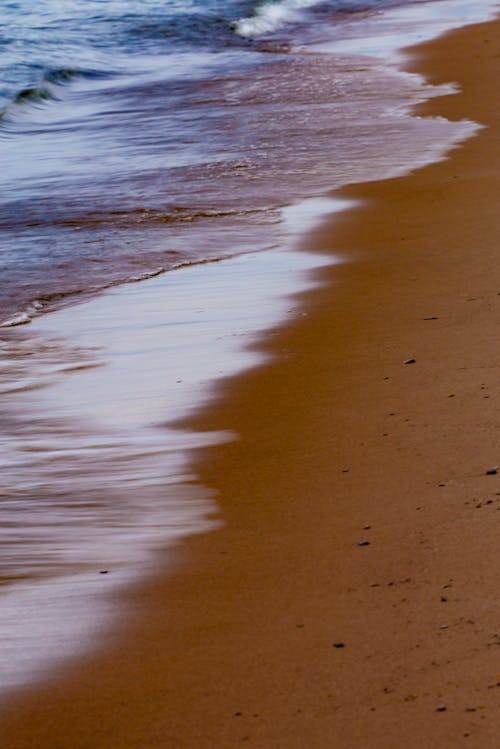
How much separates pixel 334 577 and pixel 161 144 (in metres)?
8.37

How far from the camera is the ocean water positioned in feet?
12.0

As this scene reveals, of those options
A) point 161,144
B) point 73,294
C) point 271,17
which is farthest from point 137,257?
point 271,17

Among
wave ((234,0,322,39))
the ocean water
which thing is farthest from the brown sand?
wave ((234,0,322,39))

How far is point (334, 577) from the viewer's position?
3.12m

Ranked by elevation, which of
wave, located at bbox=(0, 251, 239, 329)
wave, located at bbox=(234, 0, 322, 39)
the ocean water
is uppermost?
wave, located at bbox=(234, 0, 322, 39)

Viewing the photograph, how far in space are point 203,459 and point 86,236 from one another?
4.13 meters

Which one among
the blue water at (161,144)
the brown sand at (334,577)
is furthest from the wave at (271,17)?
the brown sand at (334,577)

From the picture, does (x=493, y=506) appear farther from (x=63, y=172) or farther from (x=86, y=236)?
(x=63, y=172)

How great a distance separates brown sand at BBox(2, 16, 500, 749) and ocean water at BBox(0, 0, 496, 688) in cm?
17

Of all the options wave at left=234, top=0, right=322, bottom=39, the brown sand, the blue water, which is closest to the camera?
the brown sand

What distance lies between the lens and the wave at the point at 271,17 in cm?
2170

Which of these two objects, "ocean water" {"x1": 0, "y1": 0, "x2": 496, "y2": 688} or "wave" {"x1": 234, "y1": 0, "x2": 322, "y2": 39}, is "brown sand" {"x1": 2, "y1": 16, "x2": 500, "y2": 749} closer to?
"ocean water" {"x1": 0, "y1": 0, "x2": 496, "y2": 688}

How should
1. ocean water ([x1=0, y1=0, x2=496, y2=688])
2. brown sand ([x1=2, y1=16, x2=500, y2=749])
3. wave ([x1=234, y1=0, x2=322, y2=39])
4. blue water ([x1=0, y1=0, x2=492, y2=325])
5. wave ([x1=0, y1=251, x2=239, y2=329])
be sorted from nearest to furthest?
brown sand ([x1=2, y1=16, x2=500, y2=749]) < ocean water ([x1=0, y1=0, x2=496, y2=688]) < wave ([x1=0, y1=251, x2=239, y2=329]) < blue water ([x1=0, y1=0, x2=492, y2=325]) < wave ([x1=234, y1=0, x2=322, y2=39])

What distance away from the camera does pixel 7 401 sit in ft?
16.4
